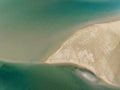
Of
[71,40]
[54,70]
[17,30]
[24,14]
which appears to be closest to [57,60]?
[54,70]

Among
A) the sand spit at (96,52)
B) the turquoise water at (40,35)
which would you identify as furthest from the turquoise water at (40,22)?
the sand spit at (96,52)

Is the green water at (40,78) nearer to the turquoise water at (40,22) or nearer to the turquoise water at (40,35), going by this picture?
the turquoise water at (40,35)

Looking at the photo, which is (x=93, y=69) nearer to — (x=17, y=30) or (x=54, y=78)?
(x=54, y=78)

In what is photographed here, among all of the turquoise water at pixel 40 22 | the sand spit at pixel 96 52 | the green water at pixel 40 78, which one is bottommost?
the green water at pixel 40 78

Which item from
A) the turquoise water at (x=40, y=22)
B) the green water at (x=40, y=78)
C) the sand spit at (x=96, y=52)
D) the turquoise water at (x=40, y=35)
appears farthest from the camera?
the turquoise water at (x=40, y=22)

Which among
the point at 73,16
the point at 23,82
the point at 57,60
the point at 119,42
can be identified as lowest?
the point at 23,82

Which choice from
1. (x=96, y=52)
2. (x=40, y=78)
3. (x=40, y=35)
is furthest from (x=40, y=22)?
(x=40, y=78)

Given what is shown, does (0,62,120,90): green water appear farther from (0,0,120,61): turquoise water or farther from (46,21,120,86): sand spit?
(0,0,120,61): turquoise water
